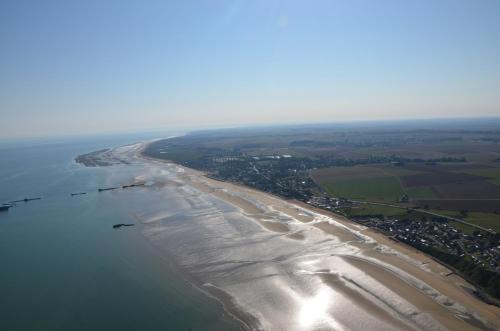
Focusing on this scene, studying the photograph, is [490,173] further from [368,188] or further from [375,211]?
[375,211]

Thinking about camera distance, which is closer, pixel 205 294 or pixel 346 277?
pixel 205 294

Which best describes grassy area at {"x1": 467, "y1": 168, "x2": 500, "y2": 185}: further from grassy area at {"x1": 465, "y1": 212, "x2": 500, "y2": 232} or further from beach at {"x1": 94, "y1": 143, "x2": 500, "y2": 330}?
beach at {"x1": 94, "y1": 143, "x2": 500, "y2": 330}

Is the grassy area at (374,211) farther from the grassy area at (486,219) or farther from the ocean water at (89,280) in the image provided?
the ocean water at (89,280)

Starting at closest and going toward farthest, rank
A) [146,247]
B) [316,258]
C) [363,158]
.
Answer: [316,258], [146,247], [363,158]

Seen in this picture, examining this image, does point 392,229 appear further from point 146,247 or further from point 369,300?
point 146,247

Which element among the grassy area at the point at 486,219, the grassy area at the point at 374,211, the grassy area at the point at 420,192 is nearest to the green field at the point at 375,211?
the grassy area at the point at 374,211

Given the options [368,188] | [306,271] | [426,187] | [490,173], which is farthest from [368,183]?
[306,271]

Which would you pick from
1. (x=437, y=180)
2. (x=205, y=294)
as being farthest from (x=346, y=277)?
(x=437, y=180)
